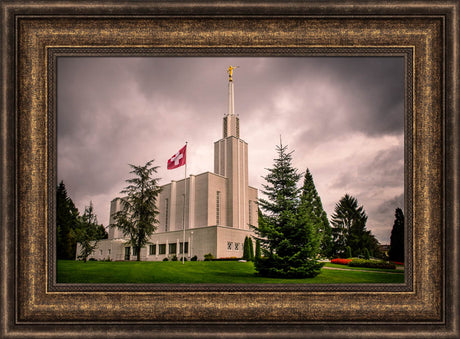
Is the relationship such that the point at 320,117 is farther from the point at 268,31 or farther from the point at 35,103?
the point at 35,103

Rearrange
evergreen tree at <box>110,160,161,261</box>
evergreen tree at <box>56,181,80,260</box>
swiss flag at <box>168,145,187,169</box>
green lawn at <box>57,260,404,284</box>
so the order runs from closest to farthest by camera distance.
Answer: evergreen tree at <box>56,181,80,260</box>, green lawn at <box>57,260,404,284</box>, swiss flag at <box>168,145,187,169</box>, evergreen tree at <box>110,160,161,261</box>

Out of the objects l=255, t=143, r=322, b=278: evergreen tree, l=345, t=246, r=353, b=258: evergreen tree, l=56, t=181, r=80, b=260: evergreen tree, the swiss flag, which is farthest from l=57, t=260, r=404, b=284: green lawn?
l=345, t=246, r=353, b=258: evergreen tree

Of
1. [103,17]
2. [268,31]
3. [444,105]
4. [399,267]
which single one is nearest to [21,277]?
[103,17]

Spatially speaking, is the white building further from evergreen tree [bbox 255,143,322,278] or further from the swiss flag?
evergreen tree [bbox 255,143,322,278]

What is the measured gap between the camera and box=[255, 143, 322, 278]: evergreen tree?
30.6 ft

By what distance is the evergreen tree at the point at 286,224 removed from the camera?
30.6ft

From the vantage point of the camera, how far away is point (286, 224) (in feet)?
33.8

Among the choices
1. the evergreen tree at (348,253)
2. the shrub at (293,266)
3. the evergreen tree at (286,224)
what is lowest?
the evergreen tree at (348,253)

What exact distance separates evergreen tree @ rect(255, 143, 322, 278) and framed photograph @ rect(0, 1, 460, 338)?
12.3 feet

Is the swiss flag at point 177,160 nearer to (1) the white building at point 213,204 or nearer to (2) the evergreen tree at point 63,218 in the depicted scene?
(2) the evergreen tree at point 63,218

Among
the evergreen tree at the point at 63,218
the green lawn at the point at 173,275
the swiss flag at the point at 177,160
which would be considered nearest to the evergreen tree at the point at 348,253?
the green lawn at the point at 173,275

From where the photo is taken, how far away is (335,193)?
29.5ft

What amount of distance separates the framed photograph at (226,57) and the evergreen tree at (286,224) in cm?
375

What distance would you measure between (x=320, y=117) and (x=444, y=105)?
146 inches
